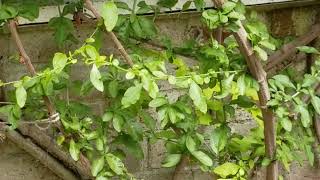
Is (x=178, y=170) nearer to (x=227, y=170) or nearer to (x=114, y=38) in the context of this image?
(x=227, y=170)

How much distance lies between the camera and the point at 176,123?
70.5 inches

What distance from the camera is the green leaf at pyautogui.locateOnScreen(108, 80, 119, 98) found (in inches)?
68.5

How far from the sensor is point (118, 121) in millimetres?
1734

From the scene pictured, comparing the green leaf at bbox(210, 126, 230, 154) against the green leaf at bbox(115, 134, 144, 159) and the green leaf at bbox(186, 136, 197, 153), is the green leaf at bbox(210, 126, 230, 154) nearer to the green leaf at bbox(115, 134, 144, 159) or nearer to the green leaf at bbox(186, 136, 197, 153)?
the green leaf at bbox(186, 136, 197, 153)

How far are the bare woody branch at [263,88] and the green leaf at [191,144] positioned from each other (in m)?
0.23

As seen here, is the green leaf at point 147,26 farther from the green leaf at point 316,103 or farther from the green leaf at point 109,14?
the green leaf at point 316,103

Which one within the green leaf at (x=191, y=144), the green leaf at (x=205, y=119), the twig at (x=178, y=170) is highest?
the green leaf at (x=205, y=119)

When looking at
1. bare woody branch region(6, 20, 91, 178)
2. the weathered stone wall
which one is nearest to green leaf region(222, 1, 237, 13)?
the weathered stone wall

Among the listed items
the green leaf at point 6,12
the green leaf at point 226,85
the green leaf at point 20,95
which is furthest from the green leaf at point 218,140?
the green leaf at point 6,12

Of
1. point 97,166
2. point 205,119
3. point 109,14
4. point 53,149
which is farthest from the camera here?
point 53,149

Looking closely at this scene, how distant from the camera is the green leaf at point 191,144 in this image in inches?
69.6

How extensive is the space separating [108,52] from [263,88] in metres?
0.61

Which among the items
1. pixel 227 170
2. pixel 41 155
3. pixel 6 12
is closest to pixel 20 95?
pixel 6 12

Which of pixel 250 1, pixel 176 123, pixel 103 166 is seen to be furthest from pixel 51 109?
pixel 250 1
